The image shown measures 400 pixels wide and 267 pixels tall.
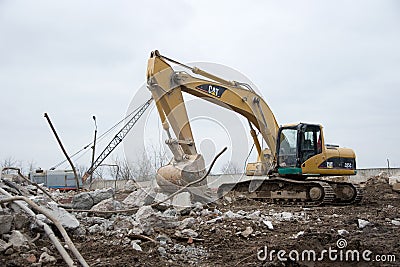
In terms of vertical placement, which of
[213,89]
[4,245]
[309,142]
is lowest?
[4,245]

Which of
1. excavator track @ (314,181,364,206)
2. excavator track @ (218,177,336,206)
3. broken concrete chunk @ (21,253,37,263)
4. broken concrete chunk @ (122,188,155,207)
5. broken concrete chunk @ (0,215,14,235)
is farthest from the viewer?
excavator track @ (314,181,364,206)

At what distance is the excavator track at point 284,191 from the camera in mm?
11555

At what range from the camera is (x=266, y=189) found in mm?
12648

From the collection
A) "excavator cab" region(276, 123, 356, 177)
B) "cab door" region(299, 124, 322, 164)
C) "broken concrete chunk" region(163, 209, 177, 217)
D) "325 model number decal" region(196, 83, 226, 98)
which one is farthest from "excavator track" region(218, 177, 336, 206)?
"broken concrete chunk" region(163, 209, 177, 217)

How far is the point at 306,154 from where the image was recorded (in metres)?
11.9

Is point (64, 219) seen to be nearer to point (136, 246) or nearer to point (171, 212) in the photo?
point (136, 246)

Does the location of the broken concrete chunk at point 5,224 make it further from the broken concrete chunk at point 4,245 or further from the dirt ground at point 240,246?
the dirt ground at point 240,246

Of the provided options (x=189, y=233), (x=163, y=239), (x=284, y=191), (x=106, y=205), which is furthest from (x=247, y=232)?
(x=284, y=191)

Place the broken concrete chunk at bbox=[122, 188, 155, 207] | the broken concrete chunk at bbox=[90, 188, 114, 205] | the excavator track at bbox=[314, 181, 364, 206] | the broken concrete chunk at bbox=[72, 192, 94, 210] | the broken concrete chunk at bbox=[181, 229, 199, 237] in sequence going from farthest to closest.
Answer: the excavator track at bbox=[314, 181, 364, 206] < the broken concrete chunk at bbox=[122, 188, 155, 207] < the broken concrete chunk at bbox=[90, 188, 114, 205] < the broken concrete chunk at bbox=[72, 192, 94, 210] < the broken concrete chunk at bbox=[181, 229, 199, 237]

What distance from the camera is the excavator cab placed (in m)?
11.9

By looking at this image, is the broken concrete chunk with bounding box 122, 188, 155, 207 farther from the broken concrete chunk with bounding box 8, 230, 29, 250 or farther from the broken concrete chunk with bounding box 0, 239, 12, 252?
the broken concrete chunk with bounding box 0, 239, 12, 252

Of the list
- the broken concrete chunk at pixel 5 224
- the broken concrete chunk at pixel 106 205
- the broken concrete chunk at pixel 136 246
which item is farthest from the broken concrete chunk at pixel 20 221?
the broken concrete chunk at pixel 106 205

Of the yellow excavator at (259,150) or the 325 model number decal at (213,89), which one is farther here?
the 325 model number decal at (213,89)

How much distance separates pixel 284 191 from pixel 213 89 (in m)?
3.47
